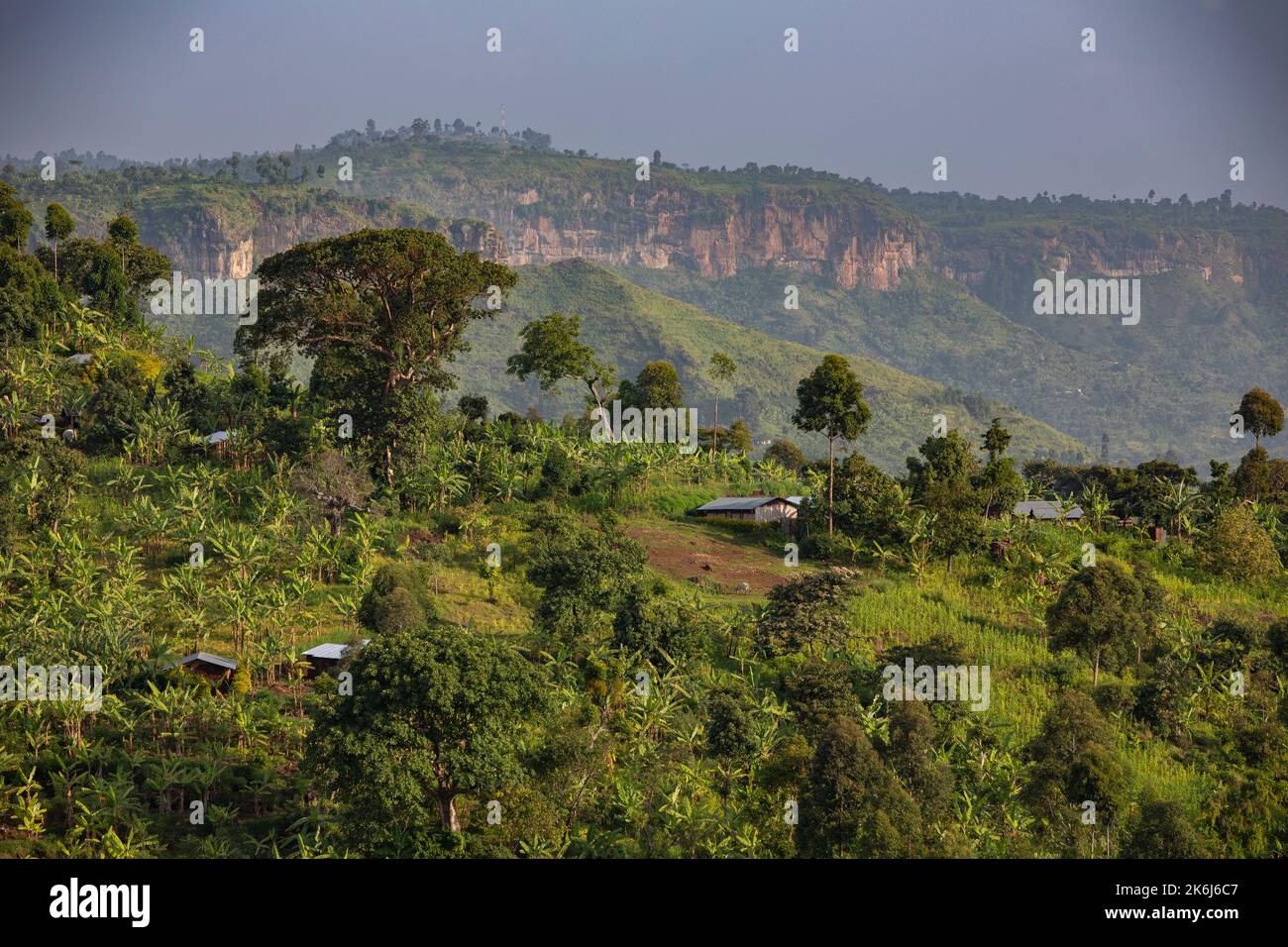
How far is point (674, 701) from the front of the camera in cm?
2862

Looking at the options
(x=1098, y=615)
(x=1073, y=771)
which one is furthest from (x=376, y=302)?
(x=1073, y=771)

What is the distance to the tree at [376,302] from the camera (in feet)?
133

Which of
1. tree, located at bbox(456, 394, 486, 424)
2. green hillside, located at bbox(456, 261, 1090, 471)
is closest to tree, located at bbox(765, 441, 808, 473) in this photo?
tree, located at bbox(456, 394, 486, 424)

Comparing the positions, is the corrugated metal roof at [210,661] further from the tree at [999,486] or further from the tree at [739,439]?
the tree at [739,439]

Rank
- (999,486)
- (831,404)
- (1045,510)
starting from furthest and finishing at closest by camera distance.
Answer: (1045,510) < (999,486) < (831,404)

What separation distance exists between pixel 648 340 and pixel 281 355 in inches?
5474

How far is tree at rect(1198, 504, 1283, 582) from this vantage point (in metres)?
40.2

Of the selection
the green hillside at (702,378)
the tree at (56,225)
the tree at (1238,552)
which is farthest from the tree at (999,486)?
the green hillside at (702,378)

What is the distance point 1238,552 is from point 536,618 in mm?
20649

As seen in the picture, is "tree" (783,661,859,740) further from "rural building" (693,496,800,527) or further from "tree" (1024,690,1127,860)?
"rural building" (693,496,800,527)

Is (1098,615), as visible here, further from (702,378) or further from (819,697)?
(702,378)

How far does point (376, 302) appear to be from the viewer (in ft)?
139
